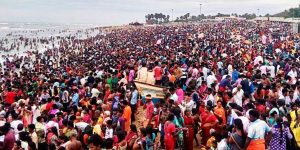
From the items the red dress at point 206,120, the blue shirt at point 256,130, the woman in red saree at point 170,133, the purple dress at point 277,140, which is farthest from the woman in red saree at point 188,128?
the blue shirt at point 256,130

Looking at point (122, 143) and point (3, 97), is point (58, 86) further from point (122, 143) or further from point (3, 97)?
point (122, 143)

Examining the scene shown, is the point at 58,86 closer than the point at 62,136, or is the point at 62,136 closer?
the point at 62,136

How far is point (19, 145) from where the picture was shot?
285 inches

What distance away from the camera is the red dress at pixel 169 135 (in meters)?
7.61

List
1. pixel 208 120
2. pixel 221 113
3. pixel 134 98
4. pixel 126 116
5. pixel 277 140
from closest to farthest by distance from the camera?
pixel 277 140 → pixel 208 120 → pixel 221 113 → pixel 126 116 → pixel 134 98

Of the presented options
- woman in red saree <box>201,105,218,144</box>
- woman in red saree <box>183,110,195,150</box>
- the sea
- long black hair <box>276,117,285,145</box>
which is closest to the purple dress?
long black hair <box>276,117,285,145</box>

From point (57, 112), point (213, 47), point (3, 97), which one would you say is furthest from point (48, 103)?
point (213, 47)

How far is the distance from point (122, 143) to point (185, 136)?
77.0 inches

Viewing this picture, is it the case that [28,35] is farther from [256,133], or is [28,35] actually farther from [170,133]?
[256,133]

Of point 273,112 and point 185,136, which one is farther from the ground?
point 273,112

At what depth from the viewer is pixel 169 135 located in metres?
7.63

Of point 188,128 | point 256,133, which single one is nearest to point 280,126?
point 256,133

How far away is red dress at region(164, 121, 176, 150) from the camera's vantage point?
7609mm

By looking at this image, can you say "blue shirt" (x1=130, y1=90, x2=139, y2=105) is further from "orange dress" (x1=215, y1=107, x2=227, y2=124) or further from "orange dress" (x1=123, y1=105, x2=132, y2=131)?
"orange dress" (x1=215, y1=107, x2=227, y2=124)
